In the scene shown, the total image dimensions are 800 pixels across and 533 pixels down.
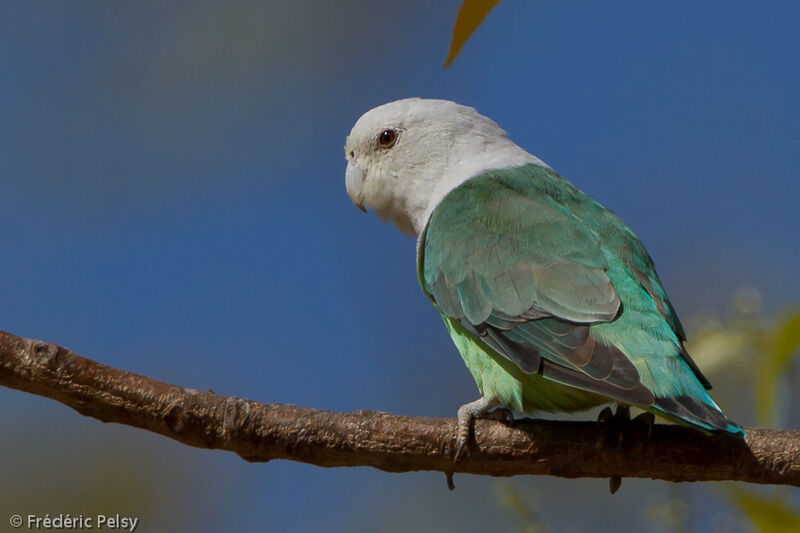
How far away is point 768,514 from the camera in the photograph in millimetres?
2387

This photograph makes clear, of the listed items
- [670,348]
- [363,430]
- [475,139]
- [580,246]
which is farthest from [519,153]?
[363,430]

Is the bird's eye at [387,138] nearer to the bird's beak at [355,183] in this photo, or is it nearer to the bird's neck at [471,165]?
the bird's beak at [355,183]

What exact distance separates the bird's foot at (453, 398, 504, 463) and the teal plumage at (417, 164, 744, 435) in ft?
0.21

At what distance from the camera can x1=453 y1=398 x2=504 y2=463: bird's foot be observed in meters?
2.98

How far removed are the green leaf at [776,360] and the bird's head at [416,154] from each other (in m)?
1.97

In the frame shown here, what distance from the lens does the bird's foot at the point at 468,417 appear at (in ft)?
9.77

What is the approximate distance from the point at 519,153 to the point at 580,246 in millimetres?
1135

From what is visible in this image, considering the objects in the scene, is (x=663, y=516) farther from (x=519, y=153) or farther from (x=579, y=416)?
(x=579, y=416)

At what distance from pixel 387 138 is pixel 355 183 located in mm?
276

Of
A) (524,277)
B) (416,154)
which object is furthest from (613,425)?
(416,154)

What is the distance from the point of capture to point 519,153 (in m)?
4.49

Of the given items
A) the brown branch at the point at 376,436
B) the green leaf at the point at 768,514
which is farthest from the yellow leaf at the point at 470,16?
the brown branch at the point at 376,436

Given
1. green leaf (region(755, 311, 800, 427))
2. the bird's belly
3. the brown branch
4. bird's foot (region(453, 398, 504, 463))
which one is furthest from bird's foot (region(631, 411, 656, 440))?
green leaf (region(755, 311, 800, 427))

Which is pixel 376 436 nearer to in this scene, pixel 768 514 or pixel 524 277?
pixel 524 277
